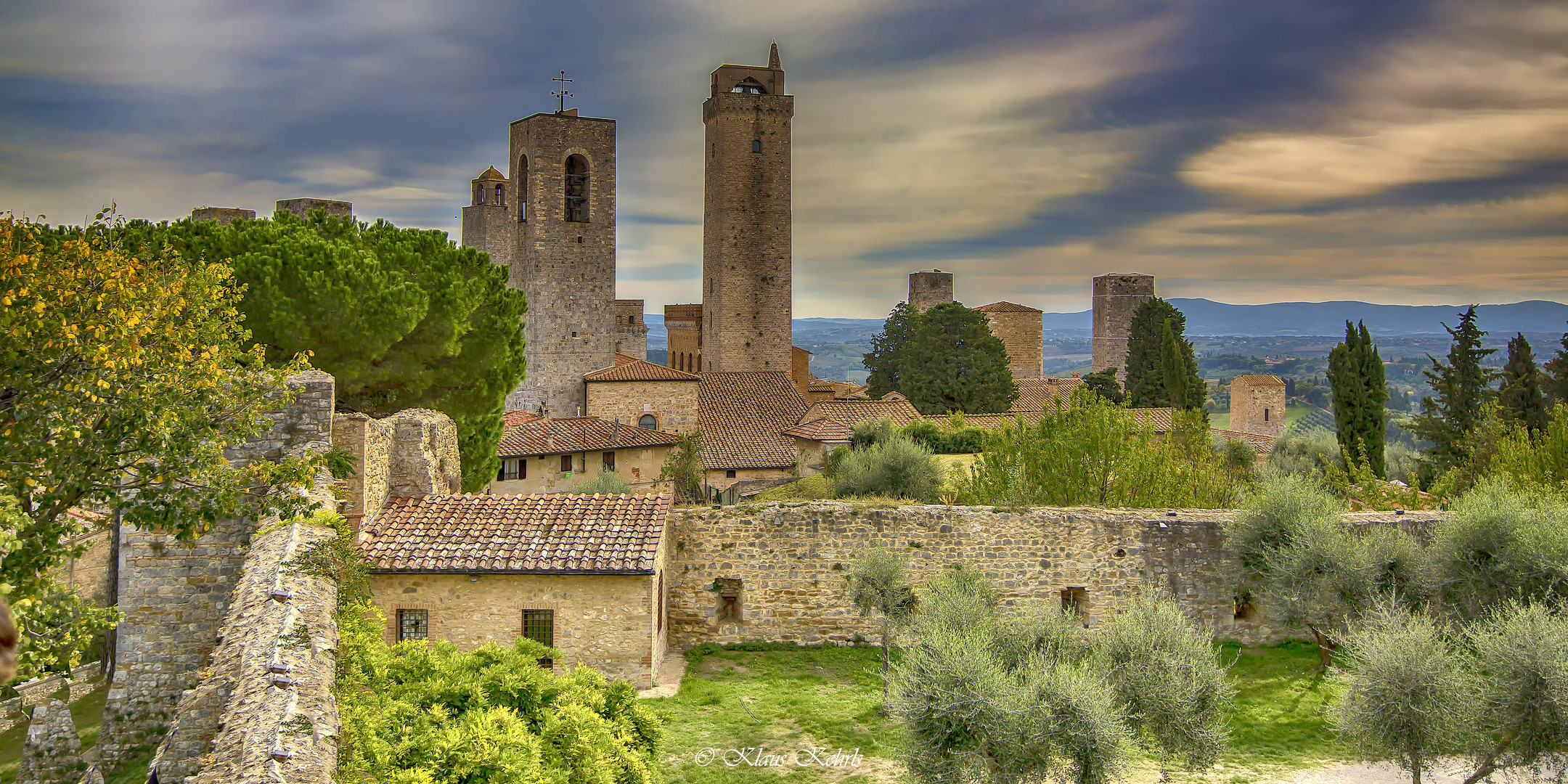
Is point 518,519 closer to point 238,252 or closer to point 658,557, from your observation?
point 658,557

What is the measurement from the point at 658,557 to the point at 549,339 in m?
30.2

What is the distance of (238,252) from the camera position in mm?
17453

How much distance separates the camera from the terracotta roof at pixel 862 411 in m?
33.5

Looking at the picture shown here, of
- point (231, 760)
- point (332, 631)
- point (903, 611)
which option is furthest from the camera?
point (903, 611)

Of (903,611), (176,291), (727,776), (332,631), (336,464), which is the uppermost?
(176,291)

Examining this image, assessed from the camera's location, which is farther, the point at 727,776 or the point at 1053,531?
the point at 1053,531

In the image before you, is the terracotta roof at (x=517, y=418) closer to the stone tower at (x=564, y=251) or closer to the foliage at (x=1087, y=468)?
the stone tower at (x=564, y=251)

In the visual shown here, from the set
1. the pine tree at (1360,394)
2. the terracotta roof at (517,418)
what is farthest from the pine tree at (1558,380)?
the terracotta roof at (517,418)

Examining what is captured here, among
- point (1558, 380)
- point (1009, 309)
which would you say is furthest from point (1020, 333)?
point (1558, 380)

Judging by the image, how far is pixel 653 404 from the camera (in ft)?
113

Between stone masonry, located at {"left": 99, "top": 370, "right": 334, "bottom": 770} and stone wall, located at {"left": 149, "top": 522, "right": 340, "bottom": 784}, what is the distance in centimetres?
58

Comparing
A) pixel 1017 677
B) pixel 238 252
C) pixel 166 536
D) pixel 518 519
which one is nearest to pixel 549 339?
pixel 238 252

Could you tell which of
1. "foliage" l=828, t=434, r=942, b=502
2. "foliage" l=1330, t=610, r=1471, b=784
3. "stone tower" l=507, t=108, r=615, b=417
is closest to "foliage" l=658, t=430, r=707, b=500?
"foliage" l=828, t=434, r=942, b=502

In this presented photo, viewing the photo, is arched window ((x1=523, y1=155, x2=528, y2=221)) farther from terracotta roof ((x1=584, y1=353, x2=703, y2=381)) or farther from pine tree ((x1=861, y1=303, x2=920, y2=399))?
pine tree ((x1=861, y1=303, x2=920, y2=399))
